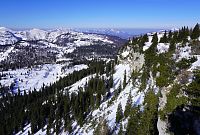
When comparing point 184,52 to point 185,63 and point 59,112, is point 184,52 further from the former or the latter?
point 59,112

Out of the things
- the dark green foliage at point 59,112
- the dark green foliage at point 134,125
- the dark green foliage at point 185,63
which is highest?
the dark green foliage at point 185,63

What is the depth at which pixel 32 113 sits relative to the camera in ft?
549

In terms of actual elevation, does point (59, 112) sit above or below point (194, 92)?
below

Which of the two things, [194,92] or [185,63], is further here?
[185,63]

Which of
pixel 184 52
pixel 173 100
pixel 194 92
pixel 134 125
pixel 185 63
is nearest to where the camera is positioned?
pixel 194 92

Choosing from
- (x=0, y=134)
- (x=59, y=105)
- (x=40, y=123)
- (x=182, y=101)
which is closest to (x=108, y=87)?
(x=59, y=105)

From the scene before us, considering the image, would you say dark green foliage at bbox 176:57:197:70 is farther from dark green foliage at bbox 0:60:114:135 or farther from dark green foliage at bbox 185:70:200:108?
dark green foliage at bbox 0:60:114:135

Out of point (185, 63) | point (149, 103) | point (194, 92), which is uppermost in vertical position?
point (185, 63)

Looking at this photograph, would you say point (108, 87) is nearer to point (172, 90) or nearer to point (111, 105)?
point (111, 105)

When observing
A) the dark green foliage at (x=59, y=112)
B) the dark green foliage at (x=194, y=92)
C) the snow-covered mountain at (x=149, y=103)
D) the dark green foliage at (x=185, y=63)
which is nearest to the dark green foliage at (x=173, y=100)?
the snow-covered mountain at (x=149, y=103)

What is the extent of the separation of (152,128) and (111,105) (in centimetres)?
5855

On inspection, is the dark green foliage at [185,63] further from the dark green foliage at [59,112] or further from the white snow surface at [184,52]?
the dark green foliage at [59,112]

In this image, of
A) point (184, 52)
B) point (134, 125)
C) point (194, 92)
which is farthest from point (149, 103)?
point (184, 52)

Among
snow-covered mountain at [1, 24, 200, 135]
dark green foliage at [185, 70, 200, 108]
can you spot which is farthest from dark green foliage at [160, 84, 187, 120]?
dark green foliage at [185, 70, 200, 108]
